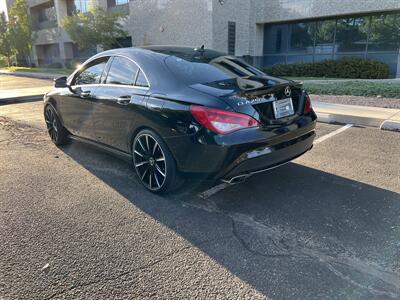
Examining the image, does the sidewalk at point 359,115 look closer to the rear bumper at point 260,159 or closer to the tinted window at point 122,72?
the rear bumper at point 260,159

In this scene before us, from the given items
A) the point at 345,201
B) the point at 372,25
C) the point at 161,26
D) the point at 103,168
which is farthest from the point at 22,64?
the point at 345,201

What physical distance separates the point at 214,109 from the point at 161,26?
17958 mm

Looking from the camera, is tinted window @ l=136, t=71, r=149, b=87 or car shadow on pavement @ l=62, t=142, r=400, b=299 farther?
tinted window @ l=136, t=71, r=149, b=87

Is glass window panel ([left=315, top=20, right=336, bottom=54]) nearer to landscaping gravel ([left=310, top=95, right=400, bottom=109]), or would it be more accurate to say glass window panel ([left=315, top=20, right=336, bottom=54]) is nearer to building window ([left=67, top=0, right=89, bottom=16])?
landscaping gravel ([left=310, top=95, right=400, bottom=109])

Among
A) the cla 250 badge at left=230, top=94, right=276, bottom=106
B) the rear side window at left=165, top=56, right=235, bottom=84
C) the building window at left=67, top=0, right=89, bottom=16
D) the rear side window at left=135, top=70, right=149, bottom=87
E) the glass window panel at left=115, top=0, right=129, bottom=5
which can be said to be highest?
the building window at left=67, top=0, right=89, bottom=16

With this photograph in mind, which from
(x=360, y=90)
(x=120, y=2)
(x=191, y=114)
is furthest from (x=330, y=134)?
(x=120, y=2)

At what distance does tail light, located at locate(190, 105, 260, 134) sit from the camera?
315 centimetres

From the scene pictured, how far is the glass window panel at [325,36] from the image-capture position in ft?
56.9

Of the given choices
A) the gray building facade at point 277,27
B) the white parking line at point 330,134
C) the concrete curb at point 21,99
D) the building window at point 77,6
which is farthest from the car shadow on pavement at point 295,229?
the building window at point 77,6

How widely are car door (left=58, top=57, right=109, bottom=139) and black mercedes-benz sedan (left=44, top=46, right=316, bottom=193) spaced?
0.03 metres

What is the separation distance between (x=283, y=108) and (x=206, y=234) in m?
1.52

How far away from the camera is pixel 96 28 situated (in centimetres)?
2097

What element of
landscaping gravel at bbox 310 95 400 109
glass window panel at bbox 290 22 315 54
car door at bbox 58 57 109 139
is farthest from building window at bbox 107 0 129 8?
car door at bbox 58 57 109 139

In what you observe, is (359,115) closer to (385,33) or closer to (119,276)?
(119,276)
